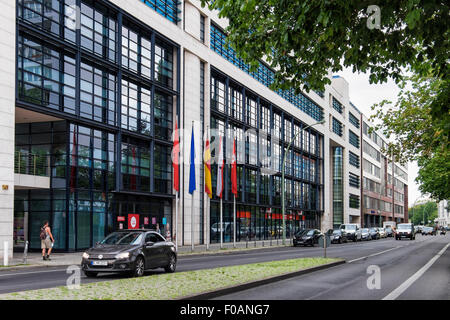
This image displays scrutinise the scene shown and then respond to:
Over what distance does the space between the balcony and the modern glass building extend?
0.06m

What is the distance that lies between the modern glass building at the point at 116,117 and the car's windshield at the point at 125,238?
656 cm

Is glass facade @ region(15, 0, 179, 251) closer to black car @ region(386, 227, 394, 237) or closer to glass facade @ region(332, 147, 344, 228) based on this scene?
glass facade @ region(332, 147, 344, 228)

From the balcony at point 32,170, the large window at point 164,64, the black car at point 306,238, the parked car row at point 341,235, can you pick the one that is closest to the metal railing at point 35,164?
the balcony at point 32,170

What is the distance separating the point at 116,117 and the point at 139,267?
58.6ft

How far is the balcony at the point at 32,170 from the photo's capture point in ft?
85.1

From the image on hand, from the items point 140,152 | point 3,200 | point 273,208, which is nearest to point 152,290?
point 3,200

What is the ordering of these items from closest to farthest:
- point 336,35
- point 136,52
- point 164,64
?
1. point 336,35
2. point 136,52
3. point 164,64

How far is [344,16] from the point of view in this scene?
1026cm

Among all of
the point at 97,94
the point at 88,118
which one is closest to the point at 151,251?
the point at 88,118

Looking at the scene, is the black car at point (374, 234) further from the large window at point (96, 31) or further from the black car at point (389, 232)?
the large window at point (96, 31)

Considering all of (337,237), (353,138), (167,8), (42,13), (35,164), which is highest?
(167,8)

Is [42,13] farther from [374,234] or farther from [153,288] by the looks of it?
[374,234]

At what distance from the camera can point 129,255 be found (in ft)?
47.9

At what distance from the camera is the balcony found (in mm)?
25928
